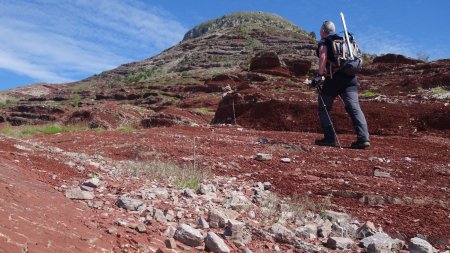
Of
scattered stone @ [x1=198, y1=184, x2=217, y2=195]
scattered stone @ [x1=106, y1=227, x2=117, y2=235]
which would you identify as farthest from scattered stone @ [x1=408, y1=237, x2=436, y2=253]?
scattered stone @ [x1=106, y1=227, x2=117, y2=235]

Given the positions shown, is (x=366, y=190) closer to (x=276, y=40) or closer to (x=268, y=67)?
(x=268, y=67)

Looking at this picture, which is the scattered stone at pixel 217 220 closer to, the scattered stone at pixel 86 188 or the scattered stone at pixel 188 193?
the scattered stone at pixel 188 193

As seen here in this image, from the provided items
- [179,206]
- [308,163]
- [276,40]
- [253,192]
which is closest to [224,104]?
[308,163]

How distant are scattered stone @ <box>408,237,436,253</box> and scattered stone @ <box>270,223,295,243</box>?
0.84m

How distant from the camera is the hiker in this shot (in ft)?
23.2

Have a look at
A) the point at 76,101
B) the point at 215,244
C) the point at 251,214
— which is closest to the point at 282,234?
the point at 251,214

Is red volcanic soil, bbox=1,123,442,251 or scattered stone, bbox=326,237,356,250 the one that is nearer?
scattered stone, bbox=326,237,356,250

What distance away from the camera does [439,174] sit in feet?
17.5

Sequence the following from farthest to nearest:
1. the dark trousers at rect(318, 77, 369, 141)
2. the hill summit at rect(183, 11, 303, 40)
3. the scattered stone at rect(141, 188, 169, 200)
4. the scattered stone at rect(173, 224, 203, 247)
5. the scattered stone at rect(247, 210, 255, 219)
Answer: the hill summit at rect(183, 11, 303, 40)
the dark trousers at rect(318, 77, 369, 141)
the scattered stone at rect(247, 210, 255, 219)
the scattered stone at rect(141, 188, 169, 200)
the scattered stone at rect(173, 224, 203, 247)

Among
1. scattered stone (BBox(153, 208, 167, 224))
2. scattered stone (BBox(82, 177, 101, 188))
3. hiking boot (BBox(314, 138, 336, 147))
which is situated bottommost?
scattered stone (BBox(153, 208, 167, 224))

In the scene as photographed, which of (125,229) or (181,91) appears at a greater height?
(181,91)

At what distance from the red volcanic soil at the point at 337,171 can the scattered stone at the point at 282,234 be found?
95cm

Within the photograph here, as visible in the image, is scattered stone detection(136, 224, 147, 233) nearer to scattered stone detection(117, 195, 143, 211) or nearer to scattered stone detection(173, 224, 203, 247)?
scattered stone detection(173, 224, 203, 247)

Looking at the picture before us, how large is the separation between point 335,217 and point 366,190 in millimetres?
926
